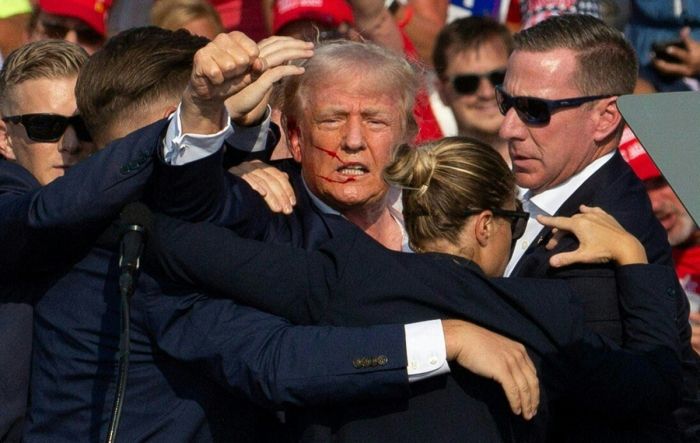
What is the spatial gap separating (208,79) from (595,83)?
1679 millimetres

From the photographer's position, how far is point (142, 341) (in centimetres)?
299

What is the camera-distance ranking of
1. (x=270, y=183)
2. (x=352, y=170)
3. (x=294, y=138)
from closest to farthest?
(x=270, y=183)
(x=352, y=170)
(x=294, y=138)

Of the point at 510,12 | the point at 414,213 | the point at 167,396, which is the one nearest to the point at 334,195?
the point at 414,213

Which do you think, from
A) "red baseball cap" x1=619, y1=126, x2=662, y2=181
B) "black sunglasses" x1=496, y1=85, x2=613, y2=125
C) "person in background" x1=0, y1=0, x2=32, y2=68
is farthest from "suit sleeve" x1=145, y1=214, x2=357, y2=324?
"person in background" x1=0, y1=0, x2=32, y2=68

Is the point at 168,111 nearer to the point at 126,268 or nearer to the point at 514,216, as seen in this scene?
the point at 126,268

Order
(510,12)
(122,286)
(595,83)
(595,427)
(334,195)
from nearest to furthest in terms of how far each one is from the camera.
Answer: (122,286)
(595,427)
(334,195)
(595,83)
(510,12)

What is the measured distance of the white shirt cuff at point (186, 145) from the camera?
110 inches

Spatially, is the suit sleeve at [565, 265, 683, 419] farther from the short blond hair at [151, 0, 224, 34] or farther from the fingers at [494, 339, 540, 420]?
the short blond hair at [151, 0, 224, 34]

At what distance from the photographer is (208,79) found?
8.88 ft

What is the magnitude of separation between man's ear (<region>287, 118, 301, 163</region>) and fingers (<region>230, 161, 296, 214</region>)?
0.55 ft

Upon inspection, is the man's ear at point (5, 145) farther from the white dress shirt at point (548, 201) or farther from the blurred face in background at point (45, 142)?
the white dress shirt at point (548, 201)

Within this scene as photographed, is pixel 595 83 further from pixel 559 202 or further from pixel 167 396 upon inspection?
pixel 167 396

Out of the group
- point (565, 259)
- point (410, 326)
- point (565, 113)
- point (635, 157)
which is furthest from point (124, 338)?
point (635, 157)

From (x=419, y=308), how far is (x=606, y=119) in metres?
1.38
